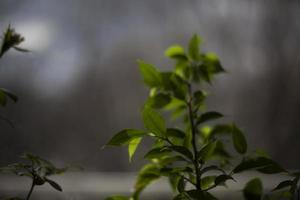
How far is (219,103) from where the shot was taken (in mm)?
1105

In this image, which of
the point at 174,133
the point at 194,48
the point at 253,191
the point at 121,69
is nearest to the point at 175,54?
the point at 194,48

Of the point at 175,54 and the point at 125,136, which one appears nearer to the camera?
the point at 125,136

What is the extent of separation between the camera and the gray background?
936mm

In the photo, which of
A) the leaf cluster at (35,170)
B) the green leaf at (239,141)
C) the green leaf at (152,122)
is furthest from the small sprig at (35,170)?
the green leaf at (239,141)

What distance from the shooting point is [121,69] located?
41.4 inches

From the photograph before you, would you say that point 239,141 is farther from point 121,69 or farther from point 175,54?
point 121,69

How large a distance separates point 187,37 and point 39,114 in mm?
506

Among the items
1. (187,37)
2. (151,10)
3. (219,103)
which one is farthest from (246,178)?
(151,10)

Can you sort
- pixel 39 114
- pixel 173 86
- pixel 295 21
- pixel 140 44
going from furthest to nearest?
pixel 295 21 < pixel 140 44 < pixel 39 114 < pixel 173 86

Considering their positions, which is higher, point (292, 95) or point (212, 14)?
point (212, 14)

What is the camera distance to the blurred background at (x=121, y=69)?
936 mm

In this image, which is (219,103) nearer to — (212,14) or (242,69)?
(242,69)

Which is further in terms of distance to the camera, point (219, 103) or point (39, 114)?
point (219, 103)

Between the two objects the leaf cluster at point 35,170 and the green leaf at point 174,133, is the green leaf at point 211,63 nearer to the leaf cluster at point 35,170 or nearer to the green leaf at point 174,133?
the green leaf at point 174,133
